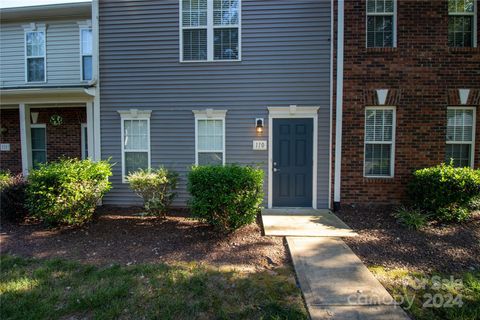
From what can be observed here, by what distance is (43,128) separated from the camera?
27.9 ft

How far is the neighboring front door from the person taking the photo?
20.7ft

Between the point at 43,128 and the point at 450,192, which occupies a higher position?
the point at 43,128

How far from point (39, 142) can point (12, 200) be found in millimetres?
3783

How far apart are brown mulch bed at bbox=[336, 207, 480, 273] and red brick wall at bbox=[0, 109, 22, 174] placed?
9942 millimetres

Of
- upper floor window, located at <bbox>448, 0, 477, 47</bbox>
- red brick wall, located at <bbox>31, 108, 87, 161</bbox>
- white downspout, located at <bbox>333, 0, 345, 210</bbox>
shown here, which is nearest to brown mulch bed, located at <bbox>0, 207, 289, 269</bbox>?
white downspout, located at <bbox>333, 0, 345, 210</bbox>

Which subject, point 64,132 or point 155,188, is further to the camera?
point 64,132

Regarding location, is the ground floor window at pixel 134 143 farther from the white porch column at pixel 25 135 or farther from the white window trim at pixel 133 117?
the white porch column at pixel 25 135

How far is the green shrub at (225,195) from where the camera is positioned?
448cm

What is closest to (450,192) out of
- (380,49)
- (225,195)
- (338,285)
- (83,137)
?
(380,49)

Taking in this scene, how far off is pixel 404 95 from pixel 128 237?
21.0 ft

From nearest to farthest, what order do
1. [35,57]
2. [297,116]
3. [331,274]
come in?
1. [331,274]
2. [297,116]
3. [35,57]

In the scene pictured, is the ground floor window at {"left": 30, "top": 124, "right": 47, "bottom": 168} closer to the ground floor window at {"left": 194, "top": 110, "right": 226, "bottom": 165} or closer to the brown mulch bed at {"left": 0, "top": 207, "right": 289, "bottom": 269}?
the brown mulch bed at {"left": 0, "top": 207, "right": 289, "bottom": 269}

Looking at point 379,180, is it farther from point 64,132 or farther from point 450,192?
point 64,132

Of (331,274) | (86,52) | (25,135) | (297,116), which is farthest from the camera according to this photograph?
(86,52)
